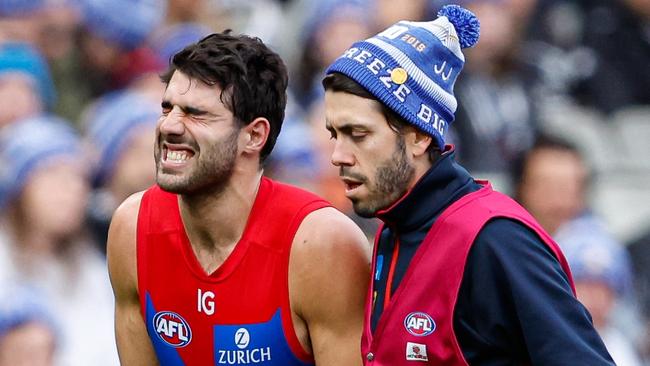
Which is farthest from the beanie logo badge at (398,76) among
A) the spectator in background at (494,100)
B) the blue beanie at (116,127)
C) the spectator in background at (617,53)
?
the spectator in background at (617,53)

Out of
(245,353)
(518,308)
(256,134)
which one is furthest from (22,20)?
(518,308)

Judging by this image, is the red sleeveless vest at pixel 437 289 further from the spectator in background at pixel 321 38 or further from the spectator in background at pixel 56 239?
the spectator in background at pixel 321 38

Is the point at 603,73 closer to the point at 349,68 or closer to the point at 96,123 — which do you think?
the point at 96,123

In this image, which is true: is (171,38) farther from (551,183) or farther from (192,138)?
(192,138)

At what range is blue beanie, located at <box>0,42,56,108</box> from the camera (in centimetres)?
702

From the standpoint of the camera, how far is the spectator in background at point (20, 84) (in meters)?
6.95

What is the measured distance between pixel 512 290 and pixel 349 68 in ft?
2.57

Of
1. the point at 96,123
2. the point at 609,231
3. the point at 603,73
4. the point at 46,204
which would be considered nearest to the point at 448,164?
the point at 46,204

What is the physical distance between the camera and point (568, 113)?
9.09 meters

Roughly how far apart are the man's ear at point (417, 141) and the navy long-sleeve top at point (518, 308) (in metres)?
0.13

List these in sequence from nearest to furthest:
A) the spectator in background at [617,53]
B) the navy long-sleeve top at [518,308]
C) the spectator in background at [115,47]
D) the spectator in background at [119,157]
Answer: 1. the navy long-sleeve top at [518,308]
2. the spectator in background at [119,157]
3. the spectator in background at [115,47]
4. the spectator in background at [617,53]

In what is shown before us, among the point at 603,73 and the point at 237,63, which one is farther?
the point at 603,73

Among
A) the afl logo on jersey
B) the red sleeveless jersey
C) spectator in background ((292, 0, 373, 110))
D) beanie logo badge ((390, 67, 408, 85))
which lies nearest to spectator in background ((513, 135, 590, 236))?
spectator in background ((292, 0, 373, 110))

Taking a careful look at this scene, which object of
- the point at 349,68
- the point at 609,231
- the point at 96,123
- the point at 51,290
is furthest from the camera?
the point at 609,231
